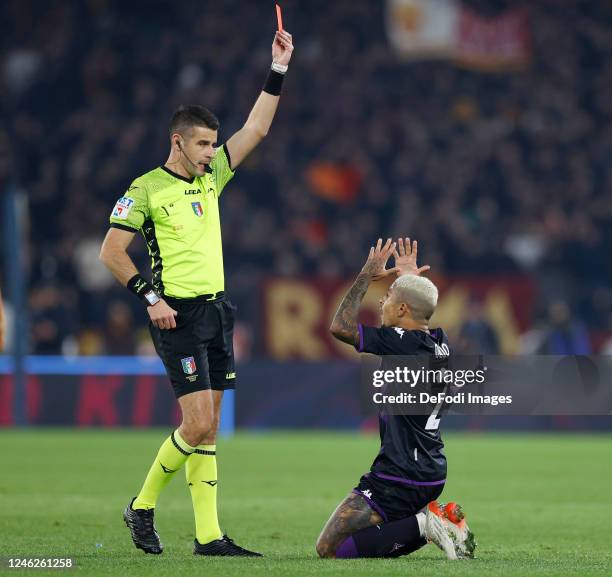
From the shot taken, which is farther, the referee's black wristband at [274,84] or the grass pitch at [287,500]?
the referee's black wristband at [274,84]

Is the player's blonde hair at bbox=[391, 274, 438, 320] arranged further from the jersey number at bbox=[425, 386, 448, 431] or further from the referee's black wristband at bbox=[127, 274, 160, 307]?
the referee's black wristband at bbox=[127, 274, 160, 307]

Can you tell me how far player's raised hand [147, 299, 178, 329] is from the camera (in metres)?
7.22

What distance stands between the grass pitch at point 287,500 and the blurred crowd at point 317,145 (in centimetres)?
313

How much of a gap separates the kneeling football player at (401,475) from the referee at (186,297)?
605 mm

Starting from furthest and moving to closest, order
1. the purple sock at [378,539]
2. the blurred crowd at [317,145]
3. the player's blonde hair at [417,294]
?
the blurred crowd at [317,145] < the purple sock at [378,539] < the player's blonde hair at [417,294]

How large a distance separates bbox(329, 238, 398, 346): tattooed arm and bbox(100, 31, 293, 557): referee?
34.6 inches

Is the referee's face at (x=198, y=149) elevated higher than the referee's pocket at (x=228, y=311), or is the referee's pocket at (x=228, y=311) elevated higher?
the referee's face at (x=198, y=149)

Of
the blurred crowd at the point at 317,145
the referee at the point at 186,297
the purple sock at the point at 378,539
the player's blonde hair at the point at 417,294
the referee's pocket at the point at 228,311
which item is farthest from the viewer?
the blurred crowd at the point at 317,145

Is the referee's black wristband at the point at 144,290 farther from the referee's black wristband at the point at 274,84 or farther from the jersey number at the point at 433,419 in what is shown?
the jersey number at the point at 433,419

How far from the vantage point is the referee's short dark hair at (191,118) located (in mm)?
7488

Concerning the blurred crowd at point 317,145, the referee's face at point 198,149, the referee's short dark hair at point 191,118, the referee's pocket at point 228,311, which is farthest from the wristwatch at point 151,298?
the blurred crowd at point 317,145

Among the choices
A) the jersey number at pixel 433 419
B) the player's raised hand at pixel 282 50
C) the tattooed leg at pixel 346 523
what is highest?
the player's raised hand at pixel 282 50

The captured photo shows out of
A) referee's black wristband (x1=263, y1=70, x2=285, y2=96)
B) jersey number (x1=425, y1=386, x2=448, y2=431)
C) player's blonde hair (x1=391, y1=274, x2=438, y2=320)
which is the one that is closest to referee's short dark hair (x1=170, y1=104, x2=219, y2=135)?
referee's black wristband (x1=263, y1=70, x2=285, y2=96)

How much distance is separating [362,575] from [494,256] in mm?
15168
